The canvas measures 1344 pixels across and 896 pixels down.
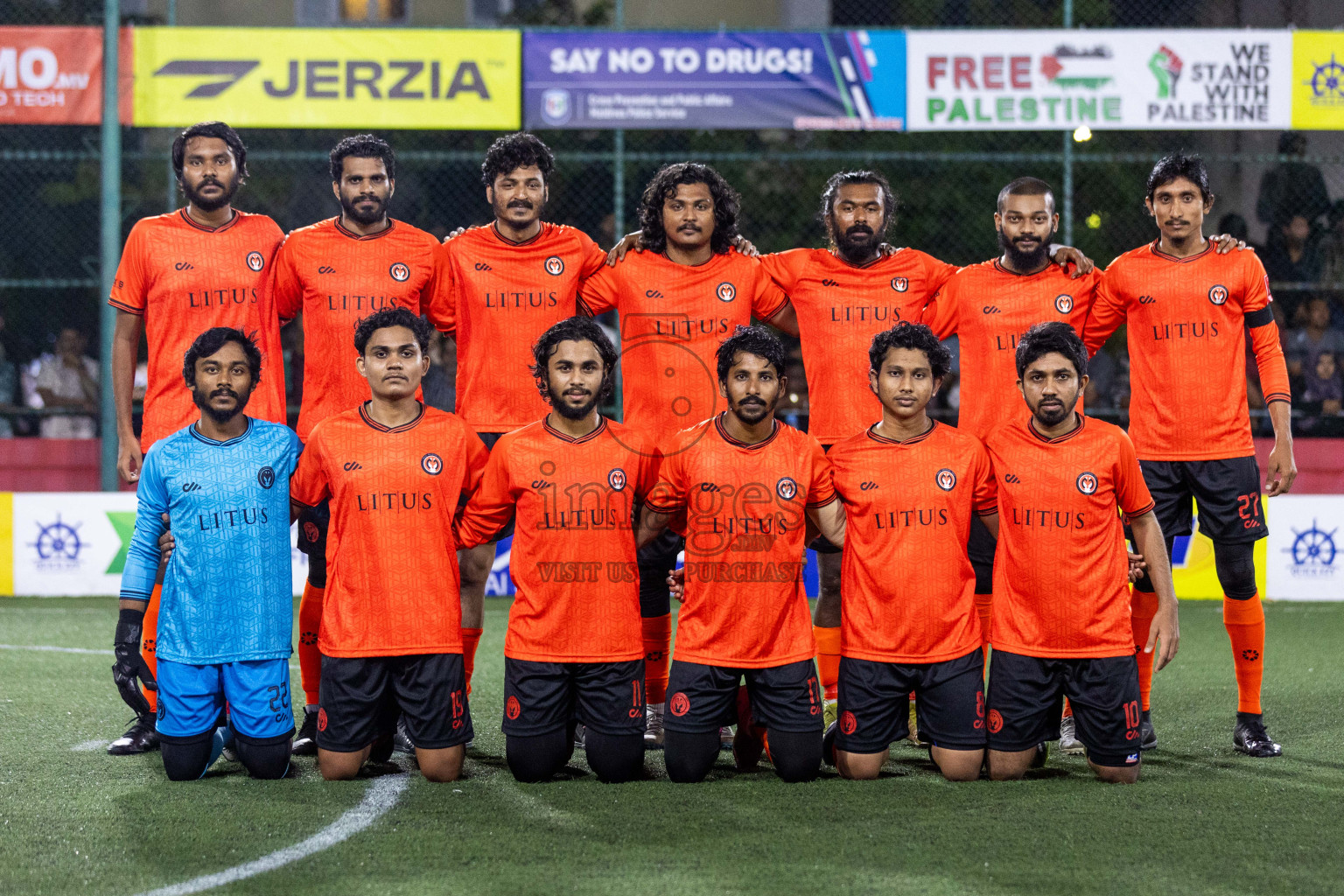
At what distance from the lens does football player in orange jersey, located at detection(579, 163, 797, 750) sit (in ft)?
17.2

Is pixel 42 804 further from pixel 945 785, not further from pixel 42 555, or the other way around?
pixel 42 555

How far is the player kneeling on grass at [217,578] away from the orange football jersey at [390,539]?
0.79 ft

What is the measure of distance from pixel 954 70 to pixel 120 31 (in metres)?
6.66

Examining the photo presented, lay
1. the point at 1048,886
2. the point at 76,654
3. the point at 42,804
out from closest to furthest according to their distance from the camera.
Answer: the point at 1048,886 → the point at 42,804 → the point at 76,654

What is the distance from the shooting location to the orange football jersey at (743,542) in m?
4.54

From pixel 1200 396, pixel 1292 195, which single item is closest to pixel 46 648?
pixel 1200 396

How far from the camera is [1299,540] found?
9539 millimetres

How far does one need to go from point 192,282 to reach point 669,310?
1863 mm

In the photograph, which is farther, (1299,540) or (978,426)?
(1299,540)

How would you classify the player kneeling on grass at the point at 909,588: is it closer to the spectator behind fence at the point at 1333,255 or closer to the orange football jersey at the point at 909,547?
the orange football jersey at the point at 909,547

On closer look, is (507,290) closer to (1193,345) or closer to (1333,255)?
(1193,345)

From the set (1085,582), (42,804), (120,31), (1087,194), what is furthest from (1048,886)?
(1087,194)

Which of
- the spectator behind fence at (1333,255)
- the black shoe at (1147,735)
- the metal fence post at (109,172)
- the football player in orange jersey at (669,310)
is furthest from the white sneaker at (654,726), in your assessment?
the spectator behind fence at (1333,255)

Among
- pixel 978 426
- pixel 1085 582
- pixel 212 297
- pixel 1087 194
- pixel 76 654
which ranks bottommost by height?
pixel 76 654
